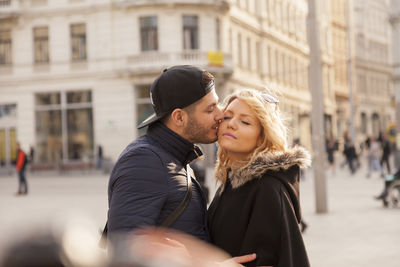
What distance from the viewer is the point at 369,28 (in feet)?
224

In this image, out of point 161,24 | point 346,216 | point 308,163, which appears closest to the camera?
point 308,163

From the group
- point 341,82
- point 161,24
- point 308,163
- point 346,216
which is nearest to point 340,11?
point 341,82

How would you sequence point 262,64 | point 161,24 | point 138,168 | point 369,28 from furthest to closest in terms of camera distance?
point 369,28, point 262,64, point 161,24, point 138,168

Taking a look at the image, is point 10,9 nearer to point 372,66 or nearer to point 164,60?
point 164,60

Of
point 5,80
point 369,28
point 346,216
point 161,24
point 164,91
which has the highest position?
point 369,28

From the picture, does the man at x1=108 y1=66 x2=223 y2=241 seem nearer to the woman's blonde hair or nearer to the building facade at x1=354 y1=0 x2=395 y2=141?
the woman's blonde hair

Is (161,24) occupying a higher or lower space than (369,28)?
lower

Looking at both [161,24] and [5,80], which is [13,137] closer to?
[5,80]

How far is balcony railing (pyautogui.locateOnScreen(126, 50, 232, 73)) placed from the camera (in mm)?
34906

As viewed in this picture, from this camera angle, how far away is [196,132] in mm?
2830

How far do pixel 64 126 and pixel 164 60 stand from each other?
675 cm

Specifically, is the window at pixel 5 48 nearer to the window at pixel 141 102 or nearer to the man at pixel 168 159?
the window at pixel 141 102

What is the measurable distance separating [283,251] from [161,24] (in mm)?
33434

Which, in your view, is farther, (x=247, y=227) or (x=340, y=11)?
(x=340, y=11)
